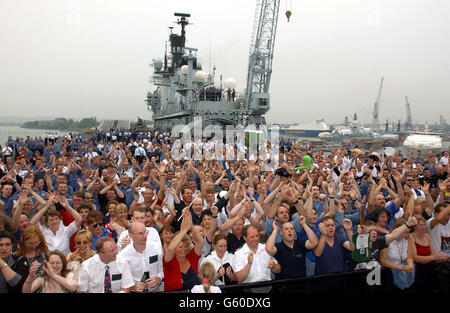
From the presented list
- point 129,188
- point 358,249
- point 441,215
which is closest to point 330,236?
point 358,249

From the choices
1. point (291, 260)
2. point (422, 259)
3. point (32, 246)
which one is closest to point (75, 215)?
point (32, 246)

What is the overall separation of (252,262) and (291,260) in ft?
1.67

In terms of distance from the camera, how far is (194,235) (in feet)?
13.2

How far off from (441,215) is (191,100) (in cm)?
2467

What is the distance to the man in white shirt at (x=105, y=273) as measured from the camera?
3330mm

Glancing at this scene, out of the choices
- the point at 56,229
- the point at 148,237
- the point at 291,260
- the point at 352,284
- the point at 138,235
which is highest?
the point at 138,235

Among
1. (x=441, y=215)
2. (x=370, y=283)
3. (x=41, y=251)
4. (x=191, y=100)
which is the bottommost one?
(x=370, y=283)

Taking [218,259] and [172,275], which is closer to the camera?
[172,275]

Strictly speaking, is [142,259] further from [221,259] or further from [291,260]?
[291,260]

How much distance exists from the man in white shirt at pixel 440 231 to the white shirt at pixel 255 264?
2520 millimetres

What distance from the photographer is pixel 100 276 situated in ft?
11.1

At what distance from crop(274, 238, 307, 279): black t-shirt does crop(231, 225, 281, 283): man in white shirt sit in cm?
11
